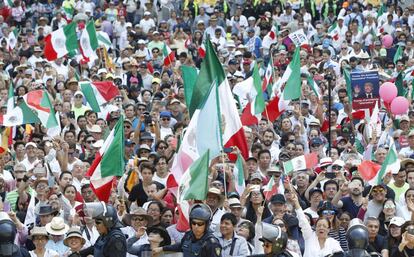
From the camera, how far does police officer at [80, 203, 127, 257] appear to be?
1653 cm

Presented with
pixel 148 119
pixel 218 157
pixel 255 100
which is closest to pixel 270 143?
pixel 255 100

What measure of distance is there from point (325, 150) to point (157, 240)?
699 cm

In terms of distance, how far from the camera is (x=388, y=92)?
26312 millimetres

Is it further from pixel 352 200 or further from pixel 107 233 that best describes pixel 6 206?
pixel 352 200

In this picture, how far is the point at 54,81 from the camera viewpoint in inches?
1137

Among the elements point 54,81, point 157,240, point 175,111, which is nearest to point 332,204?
point 157,240

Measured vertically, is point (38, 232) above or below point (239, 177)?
above

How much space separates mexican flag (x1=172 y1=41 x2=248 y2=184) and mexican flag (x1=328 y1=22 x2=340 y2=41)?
15952mm

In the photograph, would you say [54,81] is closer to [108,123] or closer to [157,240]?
[108,123]

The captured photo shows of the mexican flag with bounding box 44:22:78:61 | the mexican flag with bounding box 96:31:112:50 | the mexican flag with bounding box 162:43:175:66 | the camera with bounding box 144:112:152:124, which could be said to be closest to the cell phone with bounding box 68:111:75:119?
the camera with bounding box 144:112:152:124

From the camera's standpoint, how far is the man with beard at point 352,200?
64.2ft

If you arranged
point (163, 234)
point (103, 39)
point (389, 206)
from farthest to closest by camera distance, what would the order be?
point (103, 39) → point (389, 206) → point (163, 234)

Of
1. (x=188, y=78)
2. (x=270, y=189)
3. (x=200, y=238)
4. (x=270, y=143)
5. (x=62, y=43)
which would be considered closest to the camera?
(x=200, y=238)

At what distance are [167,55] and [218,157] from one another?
10.7m
